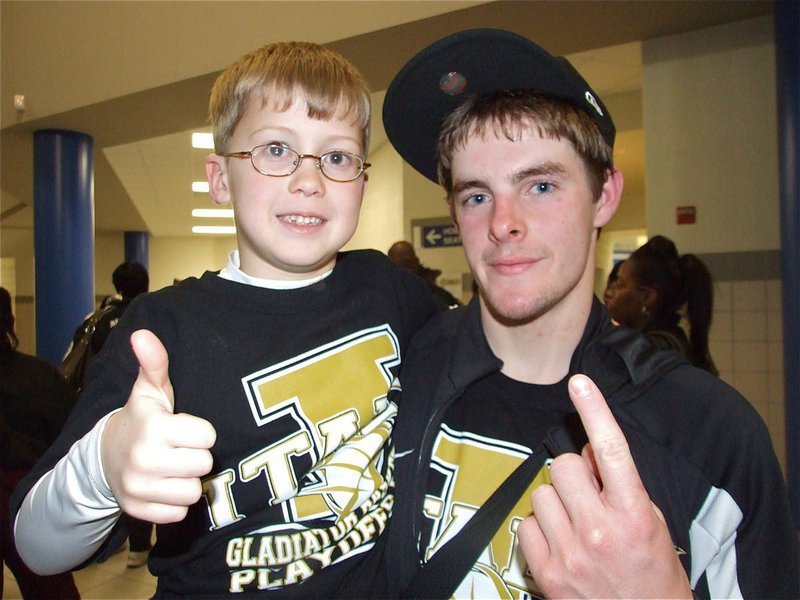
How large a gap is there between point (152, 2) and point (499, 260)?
17.2 feet

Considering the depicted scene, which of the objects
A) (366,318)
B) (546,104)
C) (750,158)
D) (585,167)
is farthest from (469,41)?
(750,158)

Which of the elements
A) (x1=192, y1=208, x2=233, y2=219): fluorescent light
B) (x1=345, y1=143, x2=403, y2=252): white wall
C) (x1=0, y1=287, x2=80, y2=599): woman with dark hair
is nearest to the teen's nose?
(x1=0, y1=287, x2=80, y2=599): woman with dark hair

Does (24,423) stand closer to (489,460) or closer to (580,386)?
(489,460)

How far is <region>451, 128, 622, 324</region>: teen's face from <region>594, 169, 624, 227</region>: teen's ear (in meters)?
0.09

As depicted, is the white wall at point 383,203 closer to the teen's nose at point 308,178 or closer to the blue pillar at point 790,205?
the blue pillar at point 790,205

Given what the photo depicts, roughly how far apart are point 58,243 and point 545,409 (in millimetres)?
6453

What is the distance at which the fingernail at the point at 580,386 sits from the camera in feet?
2.30

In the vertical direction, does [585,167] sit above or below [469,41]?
below

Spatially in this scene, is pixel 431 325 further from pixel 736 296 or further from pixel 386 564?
pixel 736 296

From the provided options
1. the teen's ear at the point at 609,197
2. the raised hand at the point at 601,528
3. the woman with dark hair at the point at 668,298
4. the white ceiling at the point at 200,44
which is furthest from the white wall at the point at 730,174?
the raised hand at the point at 601,528

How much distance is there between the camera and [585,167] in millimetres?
1295

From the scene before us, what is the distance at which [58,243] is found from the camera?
615 centimetres

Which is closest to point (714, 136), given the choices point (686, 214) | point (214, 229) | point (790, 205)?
A: point (686, 214)

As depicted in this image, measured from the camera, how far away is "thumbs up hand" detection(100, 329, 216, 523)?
698 mm
